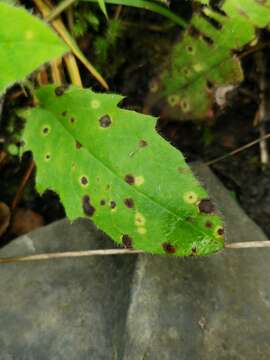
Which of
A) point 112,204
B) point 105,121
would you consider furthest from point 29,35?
point 112,204

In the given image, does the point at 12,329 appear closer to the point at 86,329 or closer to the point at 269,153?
the point at 86,329

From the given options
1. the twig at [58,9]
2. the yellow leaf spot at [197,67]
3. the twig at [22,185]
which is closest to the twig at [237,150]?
the yellow leaf spot at [197,67]

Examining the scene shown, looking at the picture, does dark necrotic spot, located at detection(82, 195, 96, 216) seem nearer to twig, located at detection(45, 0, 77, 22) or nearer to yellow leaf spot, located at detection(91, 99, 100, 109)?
yellow leaf spot, located at detection(91, 99, 100, 109)

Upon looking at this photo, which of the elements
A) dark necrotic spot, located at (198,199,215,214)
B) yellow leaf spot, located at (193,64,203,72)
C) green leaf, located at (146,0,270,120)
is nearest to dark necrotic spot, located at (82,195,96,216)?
dark necrotic spot, located at (198,199,215,214)

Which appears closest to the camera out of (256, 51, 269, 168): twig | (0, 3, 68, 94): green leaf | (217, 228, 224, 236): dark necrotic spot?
(0, 3, 68, 94): green leaf

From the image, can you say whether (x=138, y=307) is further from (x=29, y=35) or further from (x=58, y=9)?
(x=58, y=9)

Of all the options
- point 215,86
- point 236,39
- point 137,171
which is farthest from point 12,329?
point 236,39
